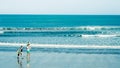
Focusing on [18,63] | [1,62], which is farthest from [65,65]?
[1,62]

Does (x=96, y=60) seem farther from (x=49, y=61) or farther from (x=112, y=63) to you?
(x=49, y=61)

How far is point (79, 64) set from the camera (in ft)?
55.7

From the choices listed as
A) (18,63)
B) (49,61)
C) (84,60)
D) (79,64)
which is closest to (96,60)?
(84,60)

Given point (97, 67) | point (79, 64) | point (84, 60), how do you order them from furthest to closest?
point (84, 60) → point (79, 64) → point (97, 67)

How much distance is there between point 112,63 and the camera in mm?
17500

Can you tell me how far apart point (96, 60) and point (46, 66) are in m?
4.40

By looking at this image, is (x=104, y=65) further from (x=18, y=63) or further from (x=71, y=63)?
(x=18, y=63)

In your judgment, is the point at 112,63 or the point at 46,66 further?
the point at 112,63

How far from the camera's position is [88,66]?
53.3 ft

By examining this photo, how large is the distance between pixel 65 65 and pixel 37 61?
7.67ft

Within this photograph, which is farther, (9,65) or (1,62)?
(1,62)

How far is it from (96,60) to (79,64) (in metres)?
2.11

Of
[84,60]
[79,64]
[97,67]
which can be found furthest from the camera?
[84,60]

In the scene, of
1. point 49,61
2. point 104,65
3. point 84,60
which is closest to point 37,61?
point 49,61
